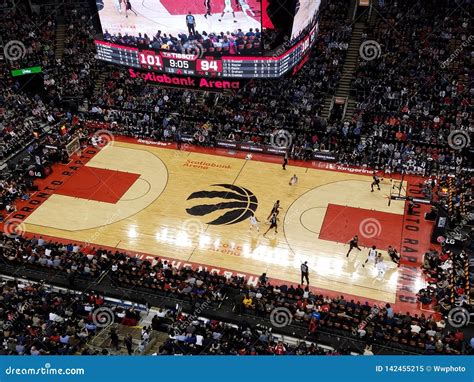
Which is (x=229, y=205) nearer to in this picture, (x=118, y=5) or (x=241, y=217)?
(x=241, y=217)

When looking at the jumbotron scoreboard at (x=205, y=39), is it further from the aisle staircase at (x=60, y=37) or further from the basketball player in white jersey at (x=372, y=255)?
the aisle staircase at (x=60, y=37)

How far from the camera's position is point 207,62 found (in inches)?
1121

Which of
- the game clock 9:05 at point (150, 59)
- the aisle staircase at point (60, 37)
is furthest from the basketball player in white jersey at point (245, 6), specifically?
the aisle staircase at point (60, 37)

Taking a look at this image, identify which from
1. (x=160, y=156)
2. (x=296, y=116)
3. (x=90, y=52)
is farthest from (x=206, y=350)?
(x=90, y=52)

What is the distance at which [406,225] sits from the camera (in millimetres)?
28031

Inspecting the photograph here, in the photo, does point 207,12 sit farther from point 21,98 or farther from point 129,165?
point 21,98

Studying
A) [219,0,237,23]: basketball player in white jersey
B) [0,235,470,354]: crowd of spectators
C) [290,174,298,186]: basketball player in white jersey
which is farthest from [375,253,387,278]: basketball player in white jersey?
[219,0,237,23]: basketball player in white jersey

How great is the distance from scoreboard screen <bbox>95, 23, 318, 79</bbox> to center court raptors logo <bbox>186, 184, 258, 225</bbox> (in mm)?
6679

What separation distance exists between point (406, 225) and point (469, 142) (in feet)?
27.2

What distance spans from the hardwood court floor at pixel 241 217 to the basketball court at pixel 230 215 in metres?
0.06

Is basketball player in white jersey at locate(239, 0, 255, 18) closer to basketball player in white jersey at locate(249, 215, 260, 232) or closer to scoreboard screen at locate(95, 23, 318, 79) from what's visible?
scoreboard screen at locate(95, 23, 318, 79)

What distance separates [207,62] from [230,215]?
830 centimetres

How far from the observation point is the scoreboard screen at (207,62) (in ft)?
91.3

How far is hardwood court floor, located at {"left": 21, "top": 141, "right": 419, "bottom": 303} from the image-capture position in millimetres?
25641
